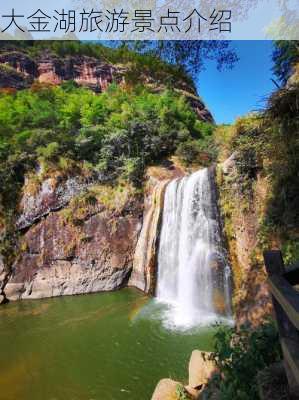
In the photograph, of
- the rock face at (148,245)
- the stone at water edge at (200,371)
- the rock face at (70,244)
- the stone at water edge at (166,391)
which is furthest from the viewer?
the rock face at (70,244)

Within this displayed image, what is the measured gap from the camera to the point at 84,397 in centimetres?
534

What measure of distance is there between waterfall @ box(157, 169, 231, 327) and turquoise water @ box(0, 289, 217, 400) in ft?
2.77

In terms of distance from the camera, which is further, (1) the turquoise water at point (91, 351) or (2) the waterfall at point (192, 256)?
(2) the waterfall at point (192, 256)

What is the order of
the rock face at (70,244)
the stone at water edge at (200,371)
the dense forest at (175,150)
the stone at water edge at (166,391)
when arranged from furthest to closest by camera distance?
1. the rock face at (70,244)
2. the dense forest at (175,150)
3. the stone at water edge at (200,371)
4. the stone at water edge at (166,391)

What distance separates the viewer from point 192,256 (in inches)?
401

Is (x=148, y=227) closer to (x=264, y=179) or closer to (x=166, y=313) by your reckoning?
(x=166, y=313)

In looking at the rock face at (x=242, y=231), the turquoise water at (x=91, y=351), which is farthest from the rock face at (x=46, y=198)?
the rock face at (x=242, y=231)

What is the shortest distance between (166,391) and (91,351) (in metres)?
3.24


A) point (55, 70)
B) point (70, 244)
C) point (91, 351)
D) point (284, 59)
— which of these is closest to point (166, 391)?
point (91, 351)

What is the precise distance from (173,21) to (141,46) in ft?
1.92

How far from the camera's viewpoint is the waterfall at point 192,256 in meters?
8.97

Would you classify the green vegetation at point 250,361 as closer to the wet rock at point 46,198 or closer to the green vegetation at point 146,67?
the green vegetation at point 146,67

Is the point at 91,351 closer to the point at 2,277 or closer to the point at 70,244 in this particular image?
the point at 70,244

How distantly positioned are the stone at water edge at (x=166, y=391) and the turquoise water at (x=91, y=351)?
1033 millimetres
